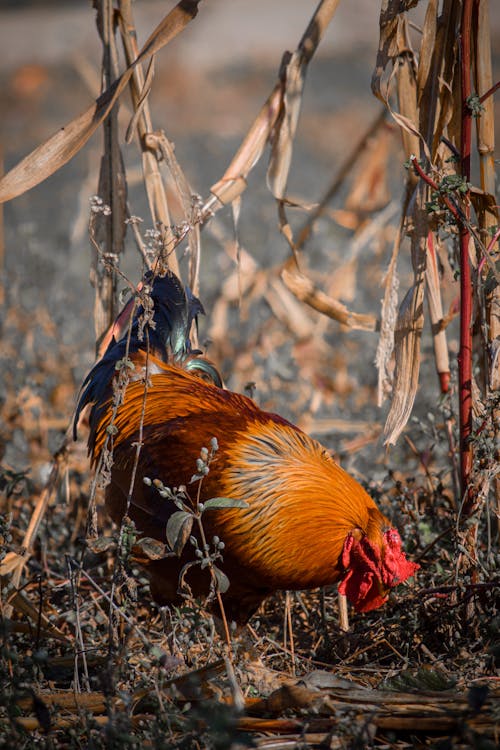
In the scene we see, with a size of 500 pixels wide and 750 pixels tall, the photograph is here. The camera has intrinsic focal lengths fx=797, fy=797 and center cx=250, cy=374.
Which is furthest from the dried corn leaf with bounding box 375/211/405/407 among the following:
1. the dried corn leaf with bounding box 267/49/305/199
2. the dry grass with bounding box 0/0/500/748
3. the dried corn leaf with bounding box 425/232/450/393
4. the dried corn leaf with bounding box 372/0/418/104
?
the dried corn leaf with bounding box 267/49/305/199

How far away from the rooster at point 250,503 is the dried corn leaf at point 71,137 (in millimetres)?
512

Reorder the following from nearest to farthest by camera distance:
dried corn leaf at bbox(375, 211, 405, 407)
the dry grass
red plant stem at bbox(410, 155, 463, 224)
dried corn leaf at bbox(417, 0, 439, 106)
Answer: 1. the dry grass
2. red plant stem at bbox(410, 155, 463, 224)
3. dried corn leaf at bbox(417, 0, 439, 106)
4. dried corn leaf at bbox(375, 211, 405, 407)

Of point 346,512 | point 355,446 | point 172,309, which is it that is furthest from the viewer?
point 355,446

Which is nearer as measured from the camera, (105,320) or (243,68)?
(105,320)

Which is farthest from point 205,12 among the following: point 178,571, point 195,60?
point 178,571

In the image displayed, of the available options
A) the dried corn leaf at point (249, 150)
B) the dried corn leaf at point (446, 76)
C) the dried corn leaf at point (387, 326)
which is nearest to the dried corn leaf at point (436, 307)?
the dried corn leaf at point (387, 326)

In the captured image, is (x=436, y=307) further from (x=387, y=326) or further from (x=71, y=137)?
(x=71, y=137)

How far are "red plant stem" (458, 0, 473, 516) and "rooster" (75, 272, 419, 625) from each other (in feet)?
1.06

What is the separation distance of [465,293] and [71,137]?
134cm

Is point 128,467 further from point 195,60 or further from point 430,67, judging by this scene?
point 195,60

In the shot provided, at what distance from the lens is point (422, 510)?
10.2 ft

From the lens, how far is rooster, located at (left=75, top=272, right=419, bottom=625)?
235 centimetres

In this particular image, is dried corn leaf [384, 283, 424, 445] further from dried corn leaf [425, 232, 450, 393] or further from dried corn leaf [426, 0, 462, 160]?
dried corn leaf [426, 0, 462, 160]

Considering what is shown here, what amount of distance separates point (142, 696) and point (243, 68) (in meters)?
19.3
